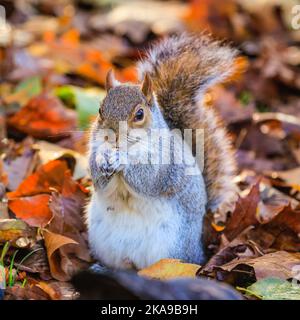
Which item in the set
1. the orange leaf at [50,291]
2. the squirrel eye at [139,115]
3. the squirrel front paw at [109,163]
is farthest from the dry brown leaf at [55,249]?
the squirrel eye at [139,115]

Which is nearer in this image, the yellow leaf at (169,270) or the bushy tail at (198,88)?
the yellow leaf at (169,270)

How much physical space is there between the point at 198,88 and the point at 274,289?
1.17 metres

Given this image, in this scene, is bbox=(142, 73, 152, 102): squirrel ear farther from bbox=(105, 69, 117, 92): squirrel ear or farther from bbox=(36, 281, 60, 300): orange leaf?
bbox=(36, 281, 60, 300): orange leaf

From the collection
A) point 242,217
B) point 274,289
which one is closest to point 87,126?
point 242,217

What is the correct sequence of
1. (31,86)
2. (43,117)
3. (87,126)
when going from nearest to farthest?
(87,126) < (43,117) < (31,86)

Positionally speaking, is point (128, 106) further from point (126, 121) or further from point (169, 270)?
point (169, 270)

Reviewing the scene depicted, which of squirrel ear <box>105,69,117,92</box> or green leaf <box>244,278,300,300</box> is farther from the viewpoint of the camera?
squirrel ear <box>105,69,117,92</box>

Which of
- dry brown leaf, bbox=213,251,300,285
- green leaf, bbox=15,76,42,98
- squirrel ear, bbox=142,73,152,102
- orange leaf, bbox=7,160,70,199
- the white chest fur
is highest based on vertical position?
green leaf, bbox=15,76,42,98

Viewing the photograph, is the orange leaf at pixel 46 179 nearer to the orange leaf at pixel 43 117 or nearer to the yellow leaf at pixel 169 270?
the orange leaf at pixel 43 117

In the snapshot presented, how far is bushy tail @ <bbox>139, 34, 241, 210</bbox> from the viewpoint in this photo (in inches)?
148

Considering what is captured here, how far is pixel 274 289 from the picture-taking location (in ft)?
10.2

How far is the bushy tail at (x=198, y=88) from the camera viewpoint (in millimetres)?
3758

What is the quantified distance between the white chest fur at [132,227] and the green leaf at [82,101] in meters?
1.24

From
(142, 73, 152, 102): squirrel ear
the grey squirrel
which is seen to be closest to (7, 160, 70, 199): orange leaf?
the grey squirrel
